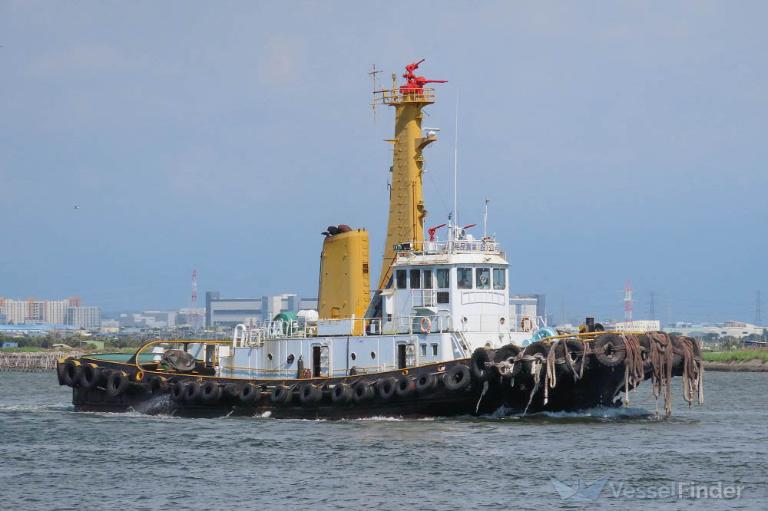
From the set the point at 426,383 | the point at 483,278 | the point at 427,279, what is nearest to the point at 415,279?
the point at 427,279

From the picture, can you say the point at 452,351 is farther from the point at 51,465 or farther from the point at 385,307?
the point at 51,465

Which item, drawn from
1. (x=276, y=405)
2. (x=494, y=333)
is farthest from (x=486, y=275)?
(x=276, y=405)

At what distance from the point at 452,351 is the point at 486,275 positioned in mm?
2218

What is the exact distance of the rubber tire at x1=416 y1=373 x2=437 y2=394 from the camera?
27.5 m

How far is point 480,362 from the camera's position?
87.7 feet

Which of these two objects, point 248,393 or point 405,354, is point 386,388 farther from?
point 248,393

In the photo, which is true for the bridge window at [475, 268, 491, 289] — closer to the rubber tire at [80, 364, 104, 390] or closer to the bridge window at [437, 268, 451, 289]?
the bridge window at [437, 268, 451, 289]

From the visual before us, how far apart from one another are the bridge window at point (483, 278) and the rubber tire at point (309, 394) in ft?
15.1

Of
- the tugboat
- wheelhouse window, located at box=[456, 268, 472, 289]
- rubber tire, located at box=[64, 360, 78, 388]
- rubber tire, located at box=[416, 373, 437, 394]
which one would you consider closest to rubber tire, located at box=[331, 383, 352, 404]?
the tugboat

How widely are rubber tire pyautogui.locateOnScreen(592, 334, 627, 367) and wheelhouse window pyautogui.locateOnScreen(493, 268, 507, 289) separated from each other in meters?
3.95

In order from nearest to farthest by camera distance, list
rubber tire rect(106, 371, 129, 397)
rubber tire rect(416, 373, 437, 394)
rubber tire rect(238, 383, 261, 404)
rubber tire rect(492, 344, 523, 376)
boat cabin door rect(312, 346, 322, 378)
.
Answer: rubber tire rect(492, 344, 523, 376) < rubber tire rect(416, 373, 437, 394) < rubber tire rect(238, 383, 261, 404) < boat cabin door rect(312, 346, 322, 378) < rubber tire rect(106, 371, 129, 397)

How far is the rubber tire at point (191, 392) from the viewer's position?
31094 mm

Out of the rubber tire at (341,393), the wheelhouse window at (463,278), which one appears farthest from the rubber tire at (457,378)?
the wheelhouse window at (463,278)

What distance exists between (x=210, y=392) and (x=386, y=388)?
5.29 m
